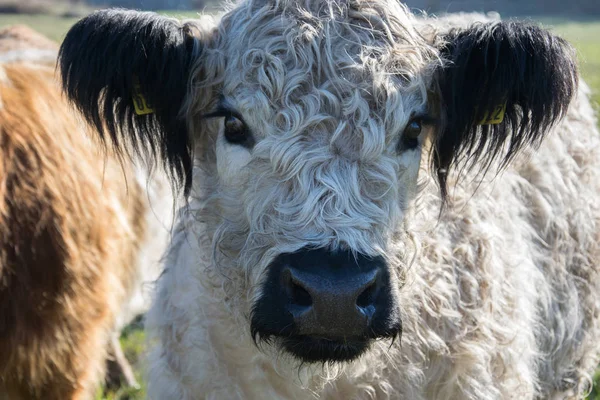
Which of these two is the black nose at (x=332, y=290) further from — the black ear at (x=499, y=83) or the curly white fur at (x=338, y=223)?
the black ear at (x=499, y=83)

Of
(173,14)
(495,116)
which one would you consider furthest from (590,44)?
(495,116)

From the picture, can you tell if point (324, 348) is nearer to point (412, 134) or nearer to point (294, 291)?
point (294, 291)

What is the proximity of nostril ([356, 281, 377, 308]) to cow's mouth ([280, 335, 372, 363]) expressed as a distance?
138 millimetres

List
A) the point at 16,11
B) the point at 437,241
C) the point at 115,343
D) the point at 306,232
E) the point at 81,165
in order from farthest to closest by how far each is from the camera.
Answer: the point at 16,11 < the point at 115,343 < the point at 81,165 < the point at 437,241 < the point at 306,232

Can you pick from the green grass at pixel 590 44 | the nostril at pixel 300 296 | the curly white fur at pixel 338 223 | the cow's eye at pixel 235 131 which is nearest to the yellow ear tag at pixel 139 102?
the curly white fur at pixel 338 223

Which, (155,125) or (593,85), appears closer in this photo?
(155,125)

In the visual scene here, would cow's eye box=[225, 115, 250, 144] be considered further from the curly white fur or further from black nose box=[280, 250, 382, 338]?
black nose box=[280, 250, 382, 338]

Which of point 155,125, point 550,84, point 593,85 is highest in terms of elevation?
point 550,84

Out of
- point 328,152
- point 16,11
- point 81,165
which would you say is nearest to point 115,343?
point 81,165

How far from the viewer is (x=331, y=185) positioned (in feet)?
7.83

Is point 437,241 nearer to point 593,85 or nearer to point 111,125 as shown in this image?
point 111,125

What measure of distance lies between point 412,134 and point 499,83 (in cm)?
33

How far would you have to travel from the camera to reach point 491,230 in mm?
3146

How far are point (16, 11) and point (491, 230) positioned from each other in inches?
564
